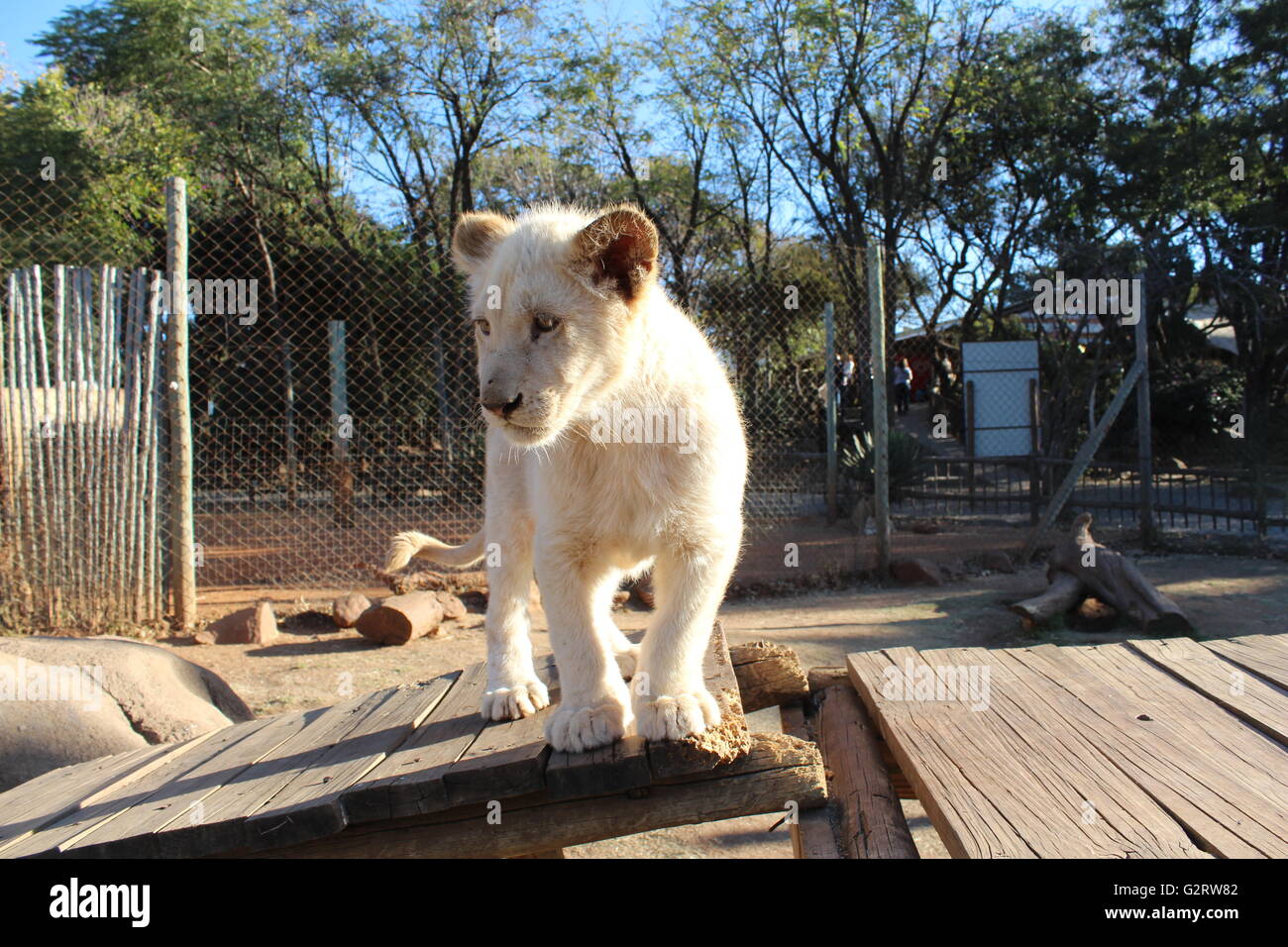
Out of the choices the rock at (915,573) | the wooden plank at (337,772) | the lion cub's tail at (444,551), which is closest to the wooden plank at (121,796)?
the wooden plank at (337,772)

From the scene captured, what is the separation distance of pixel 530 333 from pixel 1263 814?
97.7 inches

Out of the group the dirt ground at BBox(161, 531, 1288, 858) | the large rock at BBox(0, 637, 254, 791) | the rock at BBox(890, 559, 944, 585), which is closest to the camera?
the large rock at BBox(0, 637, 254, 791)

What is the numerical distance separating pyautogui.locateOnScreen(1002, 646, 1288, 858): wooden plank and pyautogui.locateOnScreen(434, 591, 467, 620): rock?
5667 millimetres

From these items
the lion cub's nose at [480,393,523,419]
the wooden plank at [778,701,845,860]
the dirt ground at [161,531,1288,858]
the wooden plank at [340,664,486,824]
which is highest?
the lion cub's nose at [480,393,523,419]

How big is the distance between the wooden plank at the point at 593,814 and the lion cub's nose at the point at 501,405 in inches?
50.4

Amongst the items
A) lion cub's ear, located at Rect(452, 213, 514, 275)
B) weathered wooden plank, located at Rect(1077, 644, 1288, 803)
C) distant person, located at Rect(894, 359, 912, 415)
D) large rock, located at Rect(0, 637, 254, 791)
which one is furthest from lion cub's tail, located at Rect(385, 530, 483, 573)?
distant person, located at Rect(894, 359, 912, 415)

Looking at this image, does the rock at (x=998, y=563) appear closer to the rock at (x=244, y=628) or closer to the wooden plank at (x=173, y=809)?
the rock at (x=244, y=628)

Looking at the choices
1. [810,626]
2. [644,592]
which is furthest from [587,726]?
[644,592]

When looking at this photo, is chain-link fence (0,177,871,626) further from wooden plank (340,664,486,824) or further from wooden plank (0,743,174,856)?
wooden plank (340,664,486,824)

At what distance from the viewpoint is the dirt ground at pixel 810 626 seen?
7180 millimetres

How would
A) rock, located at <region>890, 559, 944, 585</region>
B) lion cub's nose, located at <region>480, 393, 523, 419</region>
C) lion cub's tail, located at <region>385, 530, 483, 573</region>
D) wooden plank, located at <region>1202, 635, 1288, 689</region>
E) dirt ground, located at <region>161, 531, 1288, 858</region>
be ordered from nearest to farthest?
lion cub's nose, located at <region>480, 393, 523, 419</region>
wooden plank, located at <region>1202, 635, 1288, 689</region>
lion cub's tail, located at <region>385, 530, 483, 573</region>
dirt ground, located at <region>161, 531, 1288, 858</region>
rock, located at <region>890, 559, 944, 585</region>

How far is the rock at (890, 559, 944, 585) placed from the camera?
9.70 meters

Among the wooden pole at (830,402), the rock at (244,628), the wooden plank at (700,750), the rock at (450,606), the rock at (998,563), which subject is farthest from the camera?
the wooden pole at (830,402)

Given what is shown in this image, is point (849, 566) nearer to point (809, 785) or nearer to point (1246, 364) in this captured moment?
point (809, 785)
